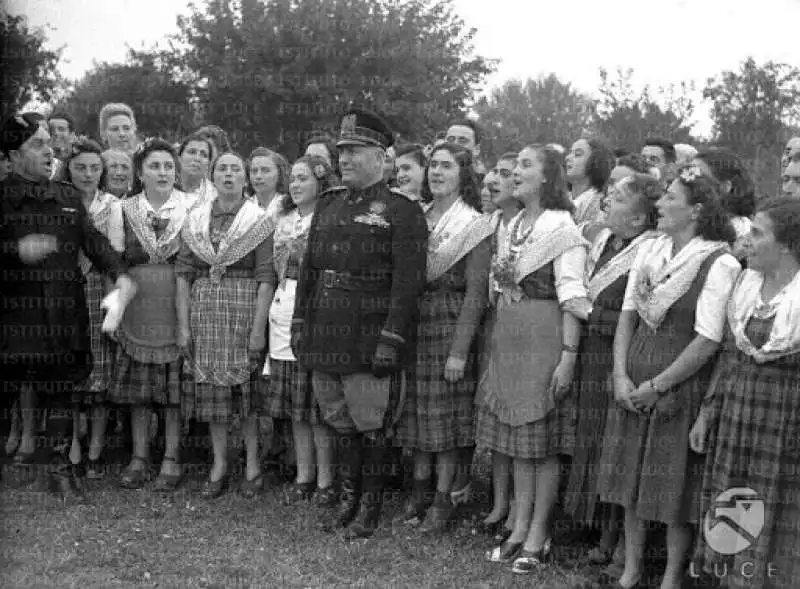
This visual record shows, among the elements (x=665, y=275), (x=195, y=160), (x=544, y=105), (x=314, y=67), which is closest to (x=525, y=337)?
(x=665, y=275)

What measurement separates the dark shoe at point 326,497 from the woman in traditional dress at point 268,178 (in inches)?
71.9

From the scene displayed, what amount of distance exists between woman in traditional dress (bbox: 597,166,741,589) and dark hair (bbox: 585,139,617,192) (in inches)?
49.7

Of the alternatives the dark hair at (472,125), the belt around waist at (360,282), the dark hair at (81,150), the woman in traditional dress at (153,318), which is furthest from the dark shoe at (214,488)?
the dark hair at (472,125)

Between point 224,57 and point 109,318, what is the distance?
2039 centimetres

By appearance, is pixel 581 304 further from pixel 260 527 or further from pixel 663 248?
pixel 260 527

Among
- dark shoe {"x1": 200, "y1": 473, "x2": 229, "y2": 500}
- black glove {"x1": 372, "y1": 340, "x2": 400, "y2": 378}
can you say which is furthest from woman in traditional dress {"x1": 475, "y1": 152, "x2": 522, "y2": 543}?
dark shoe {"x1": 200, "y1": 473, "x2": 229, "y2": 500}

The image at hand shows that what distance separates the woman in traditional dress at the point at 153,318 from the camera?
6.16 meters

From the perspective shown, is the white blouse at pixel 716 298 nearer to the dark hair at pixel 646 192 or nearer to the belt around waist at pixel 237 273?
the dark hair at pixel 646 192

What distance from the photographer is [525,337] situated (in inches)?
190

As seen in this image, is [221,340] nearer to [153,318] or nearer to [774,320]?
[153,318]

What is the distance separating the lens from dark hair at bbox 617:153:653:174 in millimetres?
5012

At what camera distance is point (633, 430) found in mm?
4359

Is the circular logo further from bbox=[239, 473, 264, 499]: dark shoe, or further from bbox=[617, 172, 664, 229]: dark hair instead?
bbox=[239, 473, 264, 499]: dark shoe

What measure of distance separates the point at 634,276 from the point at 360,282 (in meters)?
1.49
